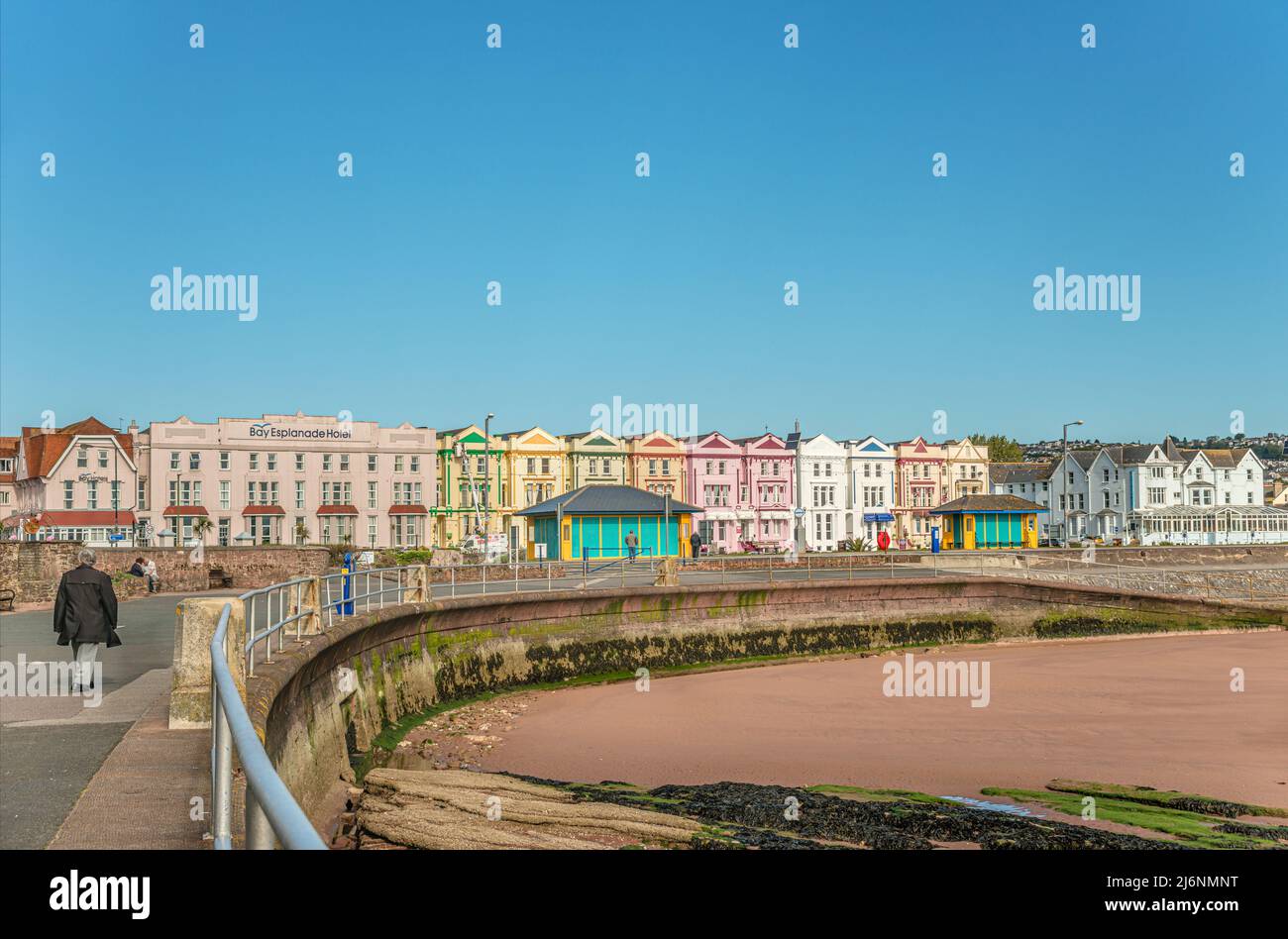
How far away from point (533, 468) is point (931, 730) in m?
62.7

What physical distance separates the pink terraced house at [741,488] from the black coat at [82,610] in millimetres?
72310

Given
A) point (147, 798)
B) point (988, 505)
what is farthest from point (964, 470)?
point (147, 798)

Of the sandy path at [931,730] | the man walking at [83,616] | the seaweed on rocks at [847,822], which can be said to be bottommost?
the sandy path at [931,730]

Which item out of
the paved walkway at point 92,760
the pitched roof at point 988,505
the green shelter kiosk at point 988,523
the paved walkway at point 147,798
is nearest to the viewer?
the paved walkway at point 147,798

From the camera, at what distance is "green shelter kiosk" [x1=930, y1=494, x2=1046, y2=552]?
6203 cm

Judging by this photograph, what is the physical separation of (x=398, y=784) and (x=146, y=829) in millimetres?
6344

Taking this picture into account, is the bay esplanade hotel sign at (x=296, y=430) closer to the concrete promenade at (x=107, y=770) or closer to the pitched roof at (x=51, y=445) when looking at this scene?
the pitched roof at (x=51, y=445)

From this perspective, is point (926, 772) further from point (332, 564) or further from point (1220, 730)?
point (332, 564)

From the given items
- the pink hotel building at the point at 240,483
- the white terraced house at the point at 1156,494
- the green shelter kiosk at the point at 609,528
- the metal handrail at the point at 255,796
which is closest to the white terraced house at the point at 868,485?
the white terraced house at the point at 1156,494

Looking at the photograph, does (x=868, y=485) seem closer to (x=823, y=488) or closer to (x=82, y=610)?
(x=823, y=488)

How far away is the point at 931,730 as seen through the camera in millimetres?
20969

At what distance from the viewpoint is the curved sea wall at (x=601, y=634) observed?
1457 cm

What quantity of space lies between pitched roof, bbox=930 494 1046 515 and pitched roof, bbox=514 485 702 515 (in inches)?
684
